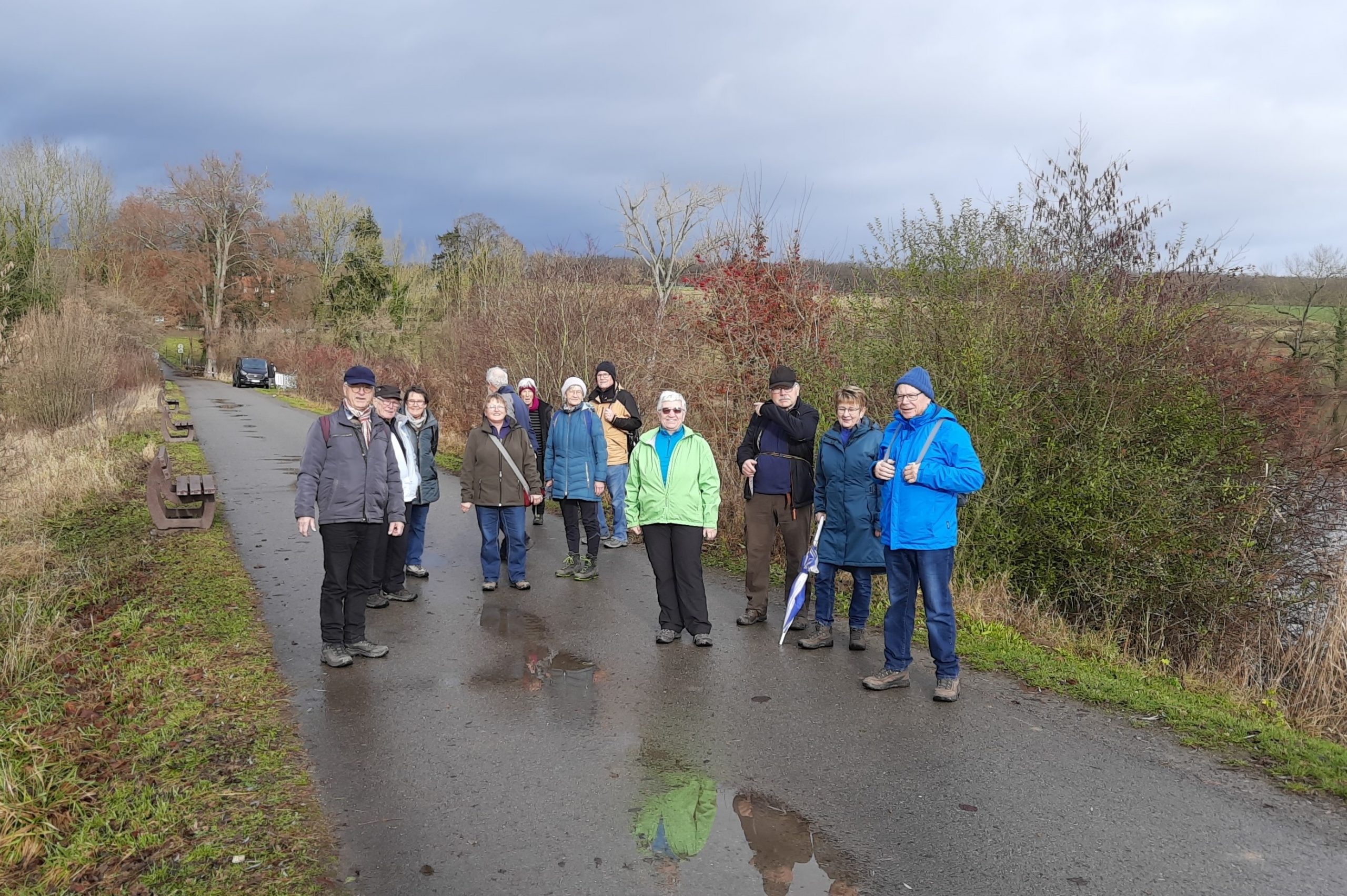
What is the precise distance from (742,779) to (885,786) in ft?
2.37

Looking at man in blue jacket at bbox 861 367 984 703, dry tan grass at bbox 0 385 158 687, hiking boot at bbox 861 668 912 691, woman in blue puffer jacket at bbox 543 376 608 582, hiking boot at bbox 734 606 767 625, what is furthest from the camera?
woman in blue puffer jacket at bbox 543 376 608 582

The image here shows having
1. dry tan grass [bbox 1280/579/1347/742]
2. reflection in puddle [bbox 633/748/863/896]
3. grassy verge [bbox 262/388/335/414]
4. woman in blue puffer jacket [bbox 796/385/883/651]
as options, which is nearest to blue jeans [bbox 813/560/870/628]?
woman in blue puffer jacket [bbox 796/385/883/651]

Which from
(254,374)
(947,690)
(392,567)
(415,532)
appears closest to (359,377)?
(392,567)

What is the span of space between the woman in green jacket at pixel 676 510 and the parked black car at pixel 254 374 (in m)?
47.7

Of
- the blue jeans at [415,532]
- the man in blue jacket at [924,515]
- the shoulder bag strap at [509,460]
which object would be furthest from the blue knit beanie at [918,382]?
the blue jeans at [415,532]

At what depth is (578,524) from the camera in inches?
361

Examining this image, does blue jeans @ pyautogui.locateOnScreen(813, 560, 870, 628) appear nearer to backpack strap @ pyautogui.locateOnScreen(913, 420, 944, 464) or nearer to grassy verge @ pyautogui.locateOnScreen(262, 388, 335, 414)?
backpack strap @ pyautogui.locateOnScreen(913, 420, 944, 464)

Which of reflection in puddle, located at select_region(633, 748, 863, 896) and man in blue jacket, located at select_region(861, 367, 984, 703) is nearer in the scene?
reflection in puddle, located at select_region(633, 748, 863, 896)

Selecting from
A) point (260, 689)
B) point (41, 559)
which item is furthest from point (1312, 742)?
point (41, 559)

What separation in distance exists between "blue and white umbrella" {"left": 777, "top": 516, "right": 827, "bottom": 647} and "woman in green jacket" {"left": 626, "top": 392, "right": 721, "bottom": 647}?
0.60 metres

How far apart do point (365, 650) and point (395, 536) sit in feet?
4.04

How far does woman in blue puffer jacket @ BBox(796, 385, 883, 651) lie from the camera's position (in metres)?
6.47

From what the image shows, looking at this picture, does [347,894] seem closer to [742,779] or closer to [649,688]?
[742,779]

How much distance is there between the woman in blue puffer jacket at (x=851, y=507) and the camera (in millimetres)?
6469
